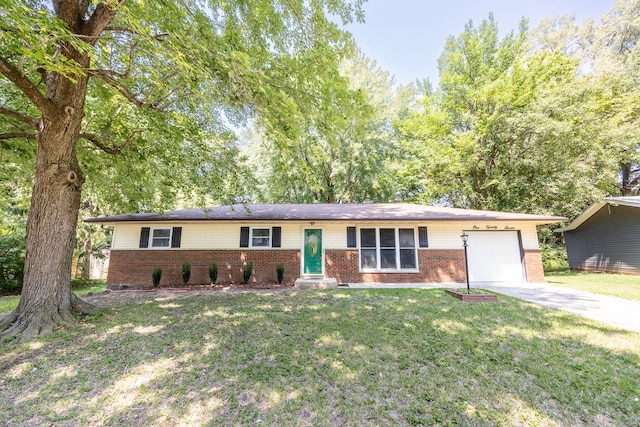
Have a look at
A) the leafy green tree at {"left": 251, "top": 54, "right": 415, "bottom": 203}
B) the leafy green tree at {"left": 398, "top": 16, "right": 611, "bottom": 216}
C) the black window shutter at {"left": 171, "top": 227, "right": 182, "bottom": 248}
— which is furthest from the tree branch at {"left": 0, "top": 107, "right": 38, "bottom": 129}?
the leafy green tree at {"left": 398, "top": 16, "right": 611, "bottom": 216}

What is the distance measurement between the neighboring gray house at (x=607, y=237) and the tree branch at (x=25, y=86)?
18.8m

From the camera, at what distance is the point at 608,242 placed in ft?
43.8

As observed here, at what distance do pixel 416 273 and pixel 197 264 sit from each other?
7947 mm

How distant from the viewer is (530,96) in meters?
15.1

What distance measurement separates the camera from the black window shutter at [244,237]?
9.71 m

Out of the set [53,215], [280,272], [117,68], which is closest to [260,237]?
[280,272]

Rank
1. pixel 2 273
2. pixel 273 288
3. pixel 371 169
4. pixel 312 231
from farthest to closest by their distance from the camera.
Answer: pixel 371 169, pixel 312 231, pixel 2 273, pixel 273 288

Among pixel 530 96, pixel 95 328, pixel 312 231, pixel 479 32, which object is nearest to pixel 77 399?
pixel 95 328

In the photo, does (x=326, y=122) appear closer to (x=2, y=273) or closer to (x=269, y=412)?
(x=269, y=412)

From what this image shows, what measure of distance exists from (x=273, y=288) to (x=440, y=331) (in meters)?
5.32

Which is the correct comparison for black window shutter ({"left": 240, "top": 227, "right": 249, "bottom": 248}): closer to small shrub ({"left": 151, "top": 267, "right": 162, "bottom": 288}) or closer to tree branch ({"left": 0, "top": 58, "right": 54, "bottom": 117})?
small shrub ({"left": 151, "top": 267, "right": 162, "bottom": 288})

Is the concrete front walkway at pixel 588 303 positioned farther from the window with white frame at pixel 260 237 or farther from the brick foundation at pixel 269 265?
the window with white frame at pixel 260 237

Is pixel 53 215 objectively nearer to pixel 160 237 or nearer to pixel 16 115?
pixel 16 115

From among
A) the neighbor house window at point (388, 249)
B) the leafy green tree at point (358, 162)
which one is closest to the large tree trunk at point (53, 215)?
the neighbor house window at point (388, 249)
